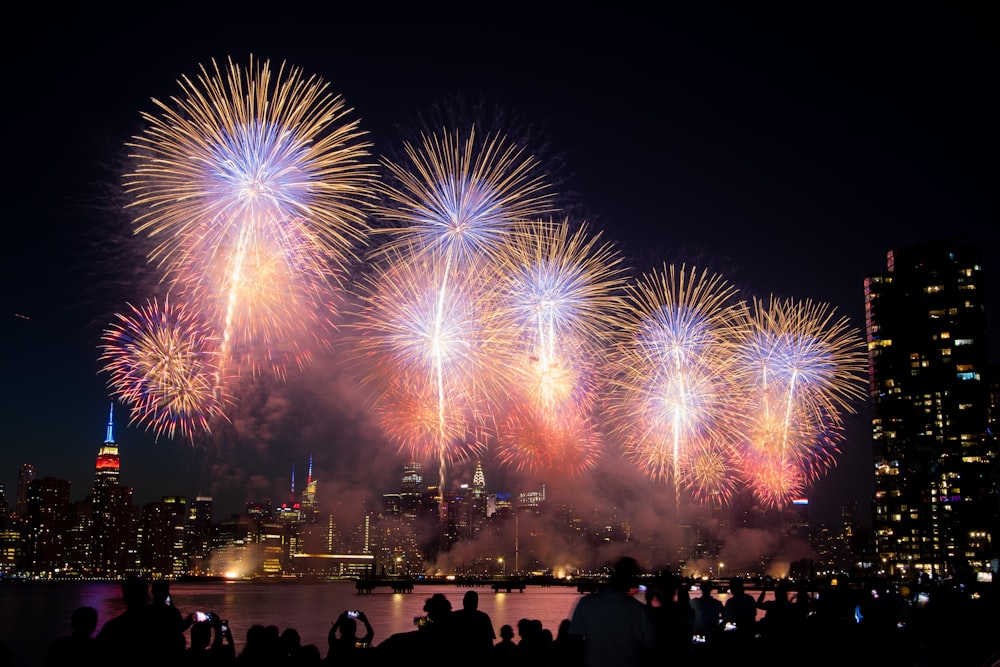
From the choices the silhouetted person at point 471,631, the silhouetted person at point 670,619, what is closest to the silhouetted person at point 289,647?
the silhouetted person at point 471,631

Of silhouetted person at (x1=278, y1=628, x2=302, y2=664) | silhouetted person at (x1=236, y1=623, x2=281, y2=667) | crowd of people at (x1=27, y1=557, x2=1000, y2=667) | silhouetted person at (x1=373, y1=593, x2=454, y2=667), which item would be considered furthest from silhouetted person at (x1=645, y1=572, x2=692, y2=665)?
silhouetted person at (x1=236, y1=623, x2=281, y2=667)

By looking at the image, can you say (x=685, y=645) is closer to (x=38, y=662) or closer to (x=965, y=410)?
(x=38, y=662)

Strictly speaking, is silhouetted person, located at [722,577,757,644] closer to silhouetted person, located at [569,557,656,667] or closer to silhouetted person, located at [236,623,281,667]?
silhouetted person, located at [236,623,281,667]

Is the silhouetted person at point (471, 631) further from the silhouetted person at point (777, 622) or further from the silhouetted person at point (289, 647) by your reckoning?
the silhouetted person at point (777, 622)

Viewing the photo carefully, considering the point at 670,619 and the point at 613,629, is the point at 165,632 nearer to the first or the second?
the point at 613,629

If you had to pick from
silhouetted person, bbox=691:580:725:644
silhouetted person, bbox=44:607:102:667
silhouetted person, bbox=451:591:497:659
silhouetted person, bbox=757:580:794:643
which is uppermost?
silhouetted person, bbox=44:607:102:667

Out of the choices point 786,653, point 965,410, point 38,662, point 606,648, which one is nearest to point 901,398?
point 965,410

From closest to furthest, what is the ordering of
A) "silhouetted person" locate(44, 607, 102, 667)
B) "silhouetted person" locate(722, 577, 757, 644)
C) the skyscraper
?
"silhouetted person" locate(44, 607, 102, 667) < "silhouetted person" locate(722, 577, 757, 644) < the skyscraper

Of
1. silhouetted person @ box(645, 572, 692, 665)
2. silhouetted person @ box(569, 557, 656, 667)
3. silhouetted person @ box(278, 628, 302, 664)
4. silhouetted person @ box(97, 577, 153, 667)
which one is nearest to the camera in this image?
silhouetted person @ box(569, 557, 656, 667)
